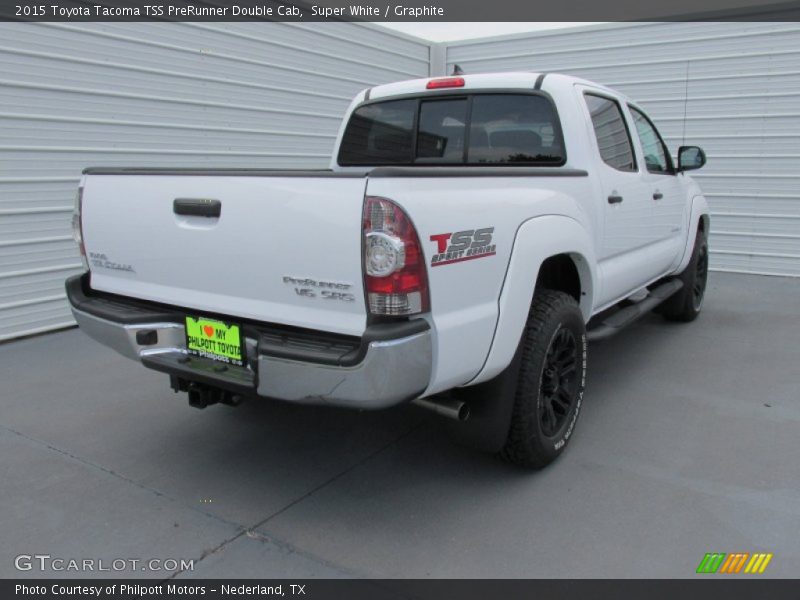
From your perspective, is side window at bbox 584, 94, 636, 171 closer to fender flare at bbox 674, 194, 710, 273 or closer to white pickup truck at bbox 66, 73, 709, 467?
white pickup truck at bbox 66, 73, 709, 467

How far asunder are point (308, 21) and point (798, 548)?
25.1 feet

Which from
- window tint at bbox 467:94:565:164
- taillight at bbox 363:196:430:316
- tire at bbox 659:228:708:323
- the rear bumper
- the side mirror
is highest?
window tint at bbox 467:94:565:164

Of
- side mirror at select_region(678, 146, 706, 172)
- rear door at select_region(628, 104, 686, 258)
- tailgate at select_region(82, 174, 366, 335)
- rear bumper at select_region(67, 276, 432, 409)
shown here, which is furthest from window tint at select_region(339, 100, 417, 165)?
side mirror at select_region(678, 146, 706, 172)

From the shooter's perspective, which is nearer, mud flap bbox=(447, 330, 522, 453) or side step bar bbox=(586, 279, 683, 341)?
mud flap bbox=(447, 330, 522, 453)

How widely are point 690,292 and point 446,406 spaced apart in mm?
4079

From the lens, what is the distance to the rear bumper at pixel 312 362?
2.29 m

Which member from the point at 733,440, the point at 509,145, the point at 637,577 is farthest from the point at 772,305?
the point at 637,577

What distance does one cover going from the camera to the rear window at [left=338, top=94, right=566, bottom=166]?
3.79 meters

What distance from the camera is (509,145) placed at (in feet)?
12.7

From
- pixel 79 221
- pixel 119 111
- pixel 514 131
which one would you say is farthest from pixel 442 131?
pixel 119 111

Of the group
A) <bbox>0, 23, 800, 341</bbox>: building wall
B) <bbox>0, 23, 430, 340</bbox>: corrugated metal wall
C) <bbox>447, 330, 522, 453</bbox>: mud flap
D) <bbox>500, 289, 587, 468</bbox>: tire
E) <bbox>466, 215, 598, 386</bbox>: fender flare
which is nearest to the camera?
<bbox>466, 215, 598, 386</bbox>: fender flare

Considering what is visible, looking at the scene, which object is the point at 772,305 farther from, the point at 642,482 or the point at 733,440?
the point at 642,482

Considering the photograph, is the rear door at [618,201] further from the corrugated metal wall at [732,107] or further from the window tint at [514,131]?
the corrugated metal wall at [732,107]

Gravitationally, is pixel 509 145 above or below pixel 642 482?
above
